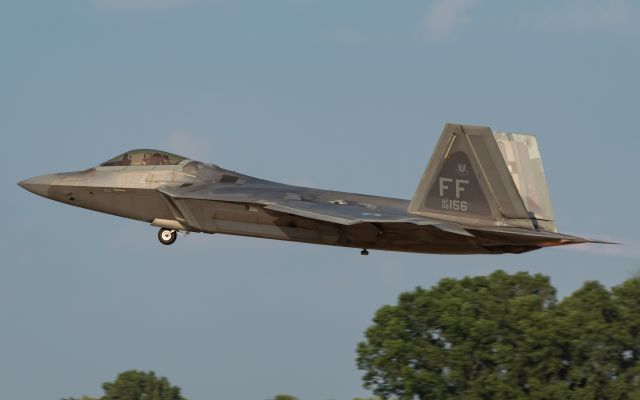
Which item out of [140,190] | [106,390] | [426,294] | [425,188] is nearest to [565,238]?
[425,188]

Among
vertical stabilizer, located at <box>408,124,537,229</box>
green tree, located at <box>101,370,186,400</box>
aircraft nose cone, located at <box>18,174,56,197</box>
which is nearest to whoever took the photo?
vertical stabilizer, located at <box>408,124,537,229</box>

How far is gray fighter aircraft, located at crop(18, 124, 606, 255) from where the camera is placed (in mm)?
27188

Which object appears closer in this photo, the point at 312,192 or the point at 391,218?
the point at 391,218

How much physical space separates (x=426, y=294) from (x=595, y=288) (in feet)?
30.6

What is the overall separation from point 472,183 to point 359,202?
3254 mm

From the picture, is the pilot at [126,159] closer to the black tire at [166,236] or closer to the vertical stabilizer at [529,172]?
the black tire at [166,236]

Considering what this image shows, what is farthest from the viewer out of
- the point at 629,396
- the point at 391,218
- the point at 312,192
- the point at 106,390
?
the point at 106,390

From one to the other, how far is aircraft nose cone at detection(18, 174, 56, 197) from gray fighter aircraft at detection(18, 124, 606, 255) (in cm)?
3

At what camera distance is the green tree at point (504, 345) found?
195ft

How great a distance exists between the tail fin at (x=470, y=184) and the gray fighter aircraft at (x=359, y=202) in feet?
0.08

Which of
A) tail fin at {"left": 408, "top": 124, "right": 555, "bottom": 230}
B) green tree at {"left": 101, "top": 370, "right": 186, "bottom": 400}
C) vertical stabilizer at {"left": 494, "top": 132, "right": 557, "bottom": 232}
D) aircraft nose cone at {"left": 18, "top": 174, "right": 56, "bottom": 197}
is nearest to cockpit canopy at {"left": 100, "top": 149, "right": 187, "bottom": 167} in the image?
aircraft nose cone at {"left": 18, "top": 174, "right": 56, "bottom": 197}

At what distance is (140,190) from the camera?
30906 mm

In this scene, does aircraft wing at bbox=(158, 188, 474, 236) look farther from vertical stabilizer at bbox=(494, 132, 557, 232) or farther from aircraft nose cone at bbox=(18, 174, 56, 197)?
aircraft nose cone at bbox=(18, 174, 56, 197)

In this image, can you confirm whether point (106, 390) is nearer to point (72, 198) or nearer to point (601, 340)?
point (601, 340)
